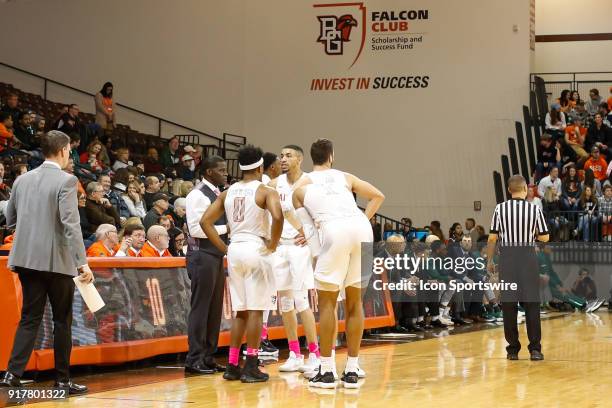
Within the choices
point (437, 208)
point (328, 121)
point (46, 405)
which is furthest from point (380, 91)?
point (46, 405)

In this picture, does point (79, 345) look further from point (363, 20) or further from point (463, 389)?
point (363, 20)

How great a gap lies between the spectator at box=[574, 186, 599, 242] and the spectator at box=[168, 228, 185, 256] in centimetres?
1101

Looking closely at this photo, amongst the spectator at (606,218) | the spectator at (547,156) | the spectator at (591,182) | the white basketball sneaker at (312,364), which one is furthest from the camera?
the spectator at (547,156)

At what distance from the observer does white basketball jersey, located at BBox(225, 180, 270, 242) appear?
8.35 meters

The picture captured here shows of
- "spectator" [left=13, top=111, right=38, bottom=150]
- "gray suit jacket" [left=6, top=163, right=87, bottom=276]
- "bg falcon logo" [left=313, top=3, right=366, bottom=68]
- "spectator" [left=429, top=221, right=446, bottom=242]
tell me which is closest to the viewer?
"gray suit jacket" [left=6, top=163, right=87, bottom=276]

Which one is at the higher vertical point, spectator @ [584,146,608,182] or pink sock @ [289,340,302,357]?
spectator @ [584,146,608,182]

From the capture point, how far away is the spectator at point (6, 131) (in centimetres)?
1666

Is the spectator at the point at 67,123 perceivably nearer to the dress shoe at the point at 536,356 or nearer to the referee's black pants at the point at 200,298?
the referee's black pants at the point at 200,298

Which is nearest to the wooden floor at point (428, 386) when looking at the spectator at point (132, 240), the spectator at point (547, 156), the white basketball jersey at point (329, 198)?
the white basketball jersey at point (329, 198)

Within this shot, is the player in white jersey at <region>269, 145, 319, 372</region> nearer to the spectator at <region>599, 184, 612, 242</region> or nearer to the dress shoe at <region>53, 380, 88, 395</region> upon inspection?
the dress shoe at <region>53, 380, 88, 395</region>

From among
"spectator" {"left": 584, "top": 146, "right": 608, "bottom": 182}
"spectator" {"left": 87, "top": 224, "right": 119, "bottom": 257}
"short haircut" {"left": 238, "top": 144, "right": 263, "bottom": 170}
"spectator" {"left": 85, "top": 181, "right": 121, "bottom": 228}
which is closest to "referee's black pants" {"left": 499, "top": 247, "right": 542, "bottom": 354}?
"short haircut" {"left": 238, "top": 144, "right": 263, "bottom": 170}

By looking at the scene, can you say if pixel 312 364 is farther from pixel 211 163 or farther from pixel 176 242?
pixel 176 242

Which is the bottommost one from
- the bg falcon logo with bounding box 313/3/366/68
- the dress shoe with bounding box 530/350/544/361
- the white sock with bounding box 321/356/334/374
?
the dress shoe with bounding box 530/350/544/361

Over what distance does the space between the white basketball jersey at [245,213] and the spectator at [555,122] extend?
17.3 metres
